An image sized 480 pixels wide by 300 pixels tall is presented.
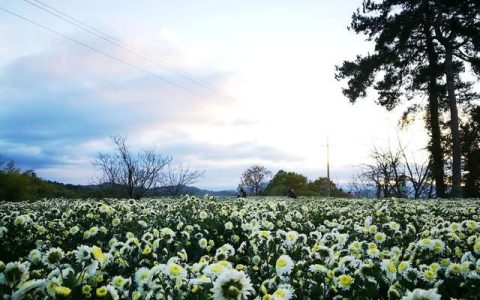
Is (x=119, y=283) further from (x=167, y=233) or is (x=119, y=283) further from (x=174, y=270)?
(x=167, y=233)

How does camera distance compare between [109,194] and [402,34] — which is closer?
[402,34]

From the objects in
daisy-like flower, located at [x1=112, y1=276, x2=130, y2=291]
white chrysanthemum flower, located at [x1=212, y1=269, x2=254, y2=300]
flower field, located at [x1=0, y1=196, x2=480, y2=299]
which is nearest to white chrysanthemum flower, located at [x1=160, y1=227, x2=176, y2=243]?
flower field, located at [x1=0, y1=196, x2=480, y2=299]

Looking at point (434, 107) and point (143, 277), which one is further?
point (434, 107)

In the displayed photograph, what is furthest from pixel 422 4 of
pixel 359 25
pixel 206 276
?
pixel 206 276

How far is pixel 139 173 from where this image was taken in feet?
95.0

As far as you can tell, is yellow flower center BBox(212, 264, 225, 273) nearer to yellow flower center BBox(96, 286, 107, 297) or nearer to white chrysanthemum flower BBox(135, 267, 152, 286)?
white chrysanthemum flower BBox(135, 267, 152, 286)

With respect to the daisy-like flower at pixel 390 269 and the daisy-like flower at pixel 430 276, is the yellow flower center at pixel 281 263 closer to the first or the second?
the daisy-like flower at pixel 390 269

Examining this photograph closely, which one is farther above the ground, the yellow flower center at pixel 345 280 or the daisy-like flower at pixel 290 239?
the daisy-like flower at pixel 290 239

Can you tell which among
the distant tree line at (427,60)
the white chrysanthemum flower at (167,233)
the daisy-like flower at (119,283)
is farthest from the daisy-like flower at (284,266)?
the distant tree line at (427,60)

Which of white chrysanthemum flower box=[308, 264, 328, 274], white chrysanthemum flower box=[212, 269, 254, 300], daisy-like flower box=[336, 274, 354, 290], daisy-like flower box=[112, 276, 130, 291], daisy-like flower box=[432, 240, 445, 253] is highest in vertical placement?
white chrysanthemum flower box=[212, 269, 254, 300]

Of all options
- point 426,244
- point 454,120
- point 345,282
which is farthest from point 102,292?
point 454,120

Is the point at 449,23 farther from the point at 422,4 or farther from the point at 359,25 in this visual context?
the point at 359,25

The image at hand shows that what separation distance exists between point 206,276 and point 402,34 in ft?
80.9

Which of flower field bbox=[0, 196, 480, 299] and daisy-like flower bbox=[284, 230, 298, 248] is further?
daisy-like flower bbox=[284, 230, 298, 248]
